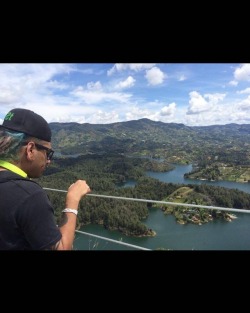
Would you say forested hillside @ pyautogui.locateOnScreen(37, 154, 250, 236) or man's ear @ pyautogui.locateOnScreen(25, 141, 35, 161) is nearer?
man's ear @ pyautogui.locateOnScreen(25, 141, 35, 161)

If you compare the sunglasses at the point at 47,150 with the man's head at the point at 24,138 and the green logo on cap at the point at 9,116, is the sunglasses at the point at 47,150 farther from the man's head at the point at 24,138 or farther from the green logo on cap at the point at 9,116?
the green logo on cap at the point at 9,116

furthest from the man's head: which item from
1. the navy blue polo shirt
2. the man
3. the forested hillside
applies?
the forested hillside

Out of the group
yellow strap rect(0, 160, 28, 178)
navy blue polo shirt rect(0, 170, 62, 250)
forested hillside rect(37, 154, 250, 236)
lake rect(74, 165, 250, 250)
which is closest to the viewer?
navy blue polo shirt rect(0, 170, 62, 250)

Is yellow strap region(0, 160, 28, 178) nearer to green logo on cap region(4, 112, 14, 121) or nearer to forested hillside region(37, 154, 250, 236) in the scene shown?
green logo on cap region(4, 112, 14, 121)

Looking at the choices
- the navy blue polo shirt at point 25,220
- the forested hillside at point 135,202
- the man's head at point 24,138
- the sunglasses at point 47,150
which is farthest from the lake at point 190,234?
the navy blue polo shirt at point 25,220
